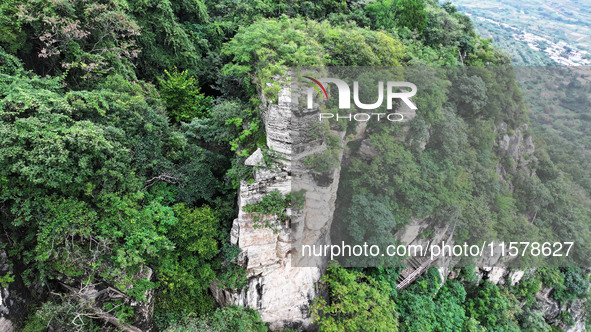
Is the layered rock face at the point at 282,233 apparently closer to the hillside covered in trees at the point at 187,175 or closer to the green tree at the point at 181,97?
the hillside covered in trees at the point at 187,175

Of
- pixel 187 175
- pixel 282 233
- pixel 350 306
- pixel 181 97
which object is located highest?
pixel 181 97

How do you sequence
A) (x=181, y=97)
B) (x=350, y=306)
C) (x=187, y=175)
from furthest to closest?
(x=181, y=97) → (x=187, y=175) → (x=350, y=306)

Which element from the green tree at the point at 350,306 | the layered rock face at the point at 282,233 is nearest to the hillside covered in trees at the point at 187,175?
the green tree at the point at 350,306

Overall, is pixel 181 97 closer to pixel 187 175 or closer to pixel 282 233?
pixel 187 175

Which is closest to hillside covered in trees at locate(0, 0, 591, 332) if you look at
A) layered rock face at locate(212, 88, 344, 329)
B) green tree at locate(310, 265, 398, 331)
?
green tree at locate(310, 265, 398, 331)

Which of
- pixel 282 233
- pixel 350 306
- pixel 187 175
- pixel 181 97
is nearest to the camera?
pixel 282 233

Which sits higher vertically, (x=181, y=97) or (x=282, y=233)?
(x=181, y=97)

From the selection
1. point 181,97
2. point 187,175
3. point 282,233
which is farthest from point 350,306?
point 181,97

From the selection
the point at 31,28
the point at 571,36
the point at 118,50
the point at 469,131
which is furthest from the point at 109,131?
the point at 571,36

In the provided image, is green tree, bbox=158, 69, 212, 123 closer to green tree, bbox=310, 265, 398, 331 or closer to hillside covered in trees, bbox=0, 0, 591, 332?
hillside covered in trees, bbox=0, 0, 591, 332

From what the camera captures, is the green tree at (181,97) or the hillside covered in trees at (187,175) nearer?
the hillside covered in trees at (187,175)
